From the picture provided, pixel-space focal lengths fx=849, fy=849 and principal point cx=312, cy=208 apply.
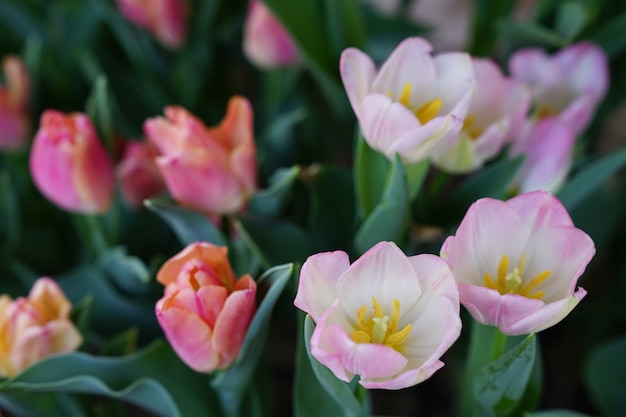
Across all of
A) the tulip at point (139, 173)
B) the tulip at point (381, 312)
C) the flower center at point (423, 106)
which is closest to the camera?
the tulip at point (381, 312)

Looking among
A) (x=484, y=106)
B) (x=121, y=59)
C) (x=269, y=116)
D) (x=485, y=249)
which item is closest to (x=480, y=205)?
(x=485, y=249)

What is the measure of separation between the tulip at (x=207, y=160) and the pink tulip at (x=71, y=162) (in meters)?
0.05

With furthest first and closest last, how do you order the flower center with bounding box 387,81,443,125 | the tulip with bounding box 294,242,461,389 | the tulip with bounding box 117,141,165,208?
the tulip with bounding box 117,141,165,208, the flower center with bounding box 387,81,443,125, the tulip with bounding box 294,242,461,389

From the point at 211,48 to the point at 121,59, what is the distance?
102 millimetres

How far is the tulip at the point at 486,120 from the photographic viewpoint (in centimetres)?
48

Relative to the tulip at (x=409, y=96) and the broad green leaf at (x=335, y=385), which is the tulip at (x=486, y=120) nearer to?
the tulip at (x=409, y=96)

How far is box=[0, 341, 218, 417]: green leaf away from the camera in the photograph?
46 cm

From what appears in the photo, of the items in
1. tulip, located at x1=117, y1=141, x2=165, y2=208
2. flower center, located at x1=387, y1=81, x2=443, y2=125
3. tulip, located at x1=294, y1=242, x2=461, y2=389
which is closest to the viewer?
tulip, located at x1=294, y1=242, x2=461, y2=389

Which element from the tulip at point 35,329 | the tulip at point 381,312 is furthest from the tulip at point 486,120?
the tulip at point 35,329

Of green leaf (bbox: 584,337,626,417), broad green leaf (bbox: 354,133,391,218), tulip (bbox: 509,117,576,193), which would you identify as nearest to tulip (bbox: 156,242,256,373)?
broad green leaf (bbox: 354,133,391,218)

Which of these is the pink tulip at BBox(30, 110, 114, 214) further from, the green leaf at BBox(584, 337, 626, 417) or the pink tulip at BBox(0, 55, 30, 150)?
the green leaf at BBox(584, 337, 626, 417)

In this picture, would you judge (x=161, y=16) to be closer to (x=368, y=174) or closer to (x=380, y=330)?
(x=368, y=174)

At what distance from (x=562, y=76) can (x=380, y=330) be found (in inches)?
11.7

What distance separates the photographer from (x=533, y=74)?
0.60 metres
